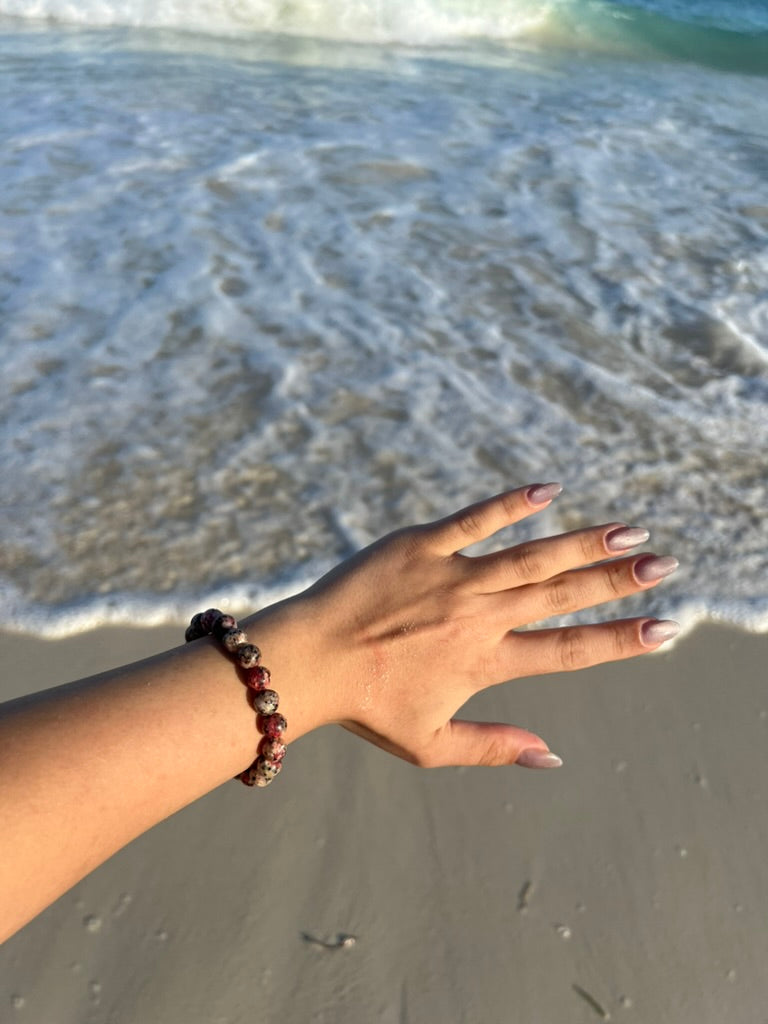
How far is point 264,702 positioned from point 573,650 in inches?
20.3

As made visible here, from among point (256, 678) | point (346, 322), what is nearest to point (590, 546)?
point (256, 678)

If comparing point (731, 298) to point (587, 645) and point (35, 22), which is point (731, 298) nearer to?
point (587, 645)

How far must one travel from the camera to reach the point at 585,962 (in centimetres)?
159

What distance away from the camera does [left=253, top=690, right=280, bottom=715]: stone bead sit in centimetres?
141

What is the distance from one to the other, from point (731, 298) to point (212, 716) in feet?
10.7

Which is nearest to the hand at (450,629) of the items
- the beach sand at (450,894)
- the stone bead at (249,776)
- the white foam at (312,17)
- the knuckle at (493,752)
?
the knuckle at (493,752)

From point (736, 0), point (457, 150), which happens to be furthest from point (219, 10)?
point (736, 0)

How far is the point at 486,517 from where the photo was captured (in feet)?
5.23

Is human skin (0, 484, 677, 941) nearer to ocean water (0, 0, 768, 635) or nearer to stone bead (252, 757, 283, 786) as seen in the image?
stone bead (252, 757, 283, 786)

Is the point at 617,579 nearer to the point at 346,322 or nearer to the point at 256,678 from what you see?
the point at 256,678

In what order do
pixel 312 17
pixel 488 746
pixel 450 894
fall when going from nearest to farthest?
pixel 488 746 < pixel 450 894 < pixel 312 17

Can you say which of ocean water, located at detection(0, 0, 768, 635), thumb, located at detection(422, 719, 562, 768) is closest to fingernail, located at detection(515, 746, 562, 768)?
thumb, located at detection(422, 719, 562, 768)

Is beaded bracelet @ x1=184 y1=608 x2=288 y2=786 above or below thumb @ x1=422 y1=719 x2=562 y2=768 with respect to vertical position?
above

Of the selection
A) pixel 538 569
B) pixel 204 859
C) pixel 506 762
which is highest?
pixel 538 569
